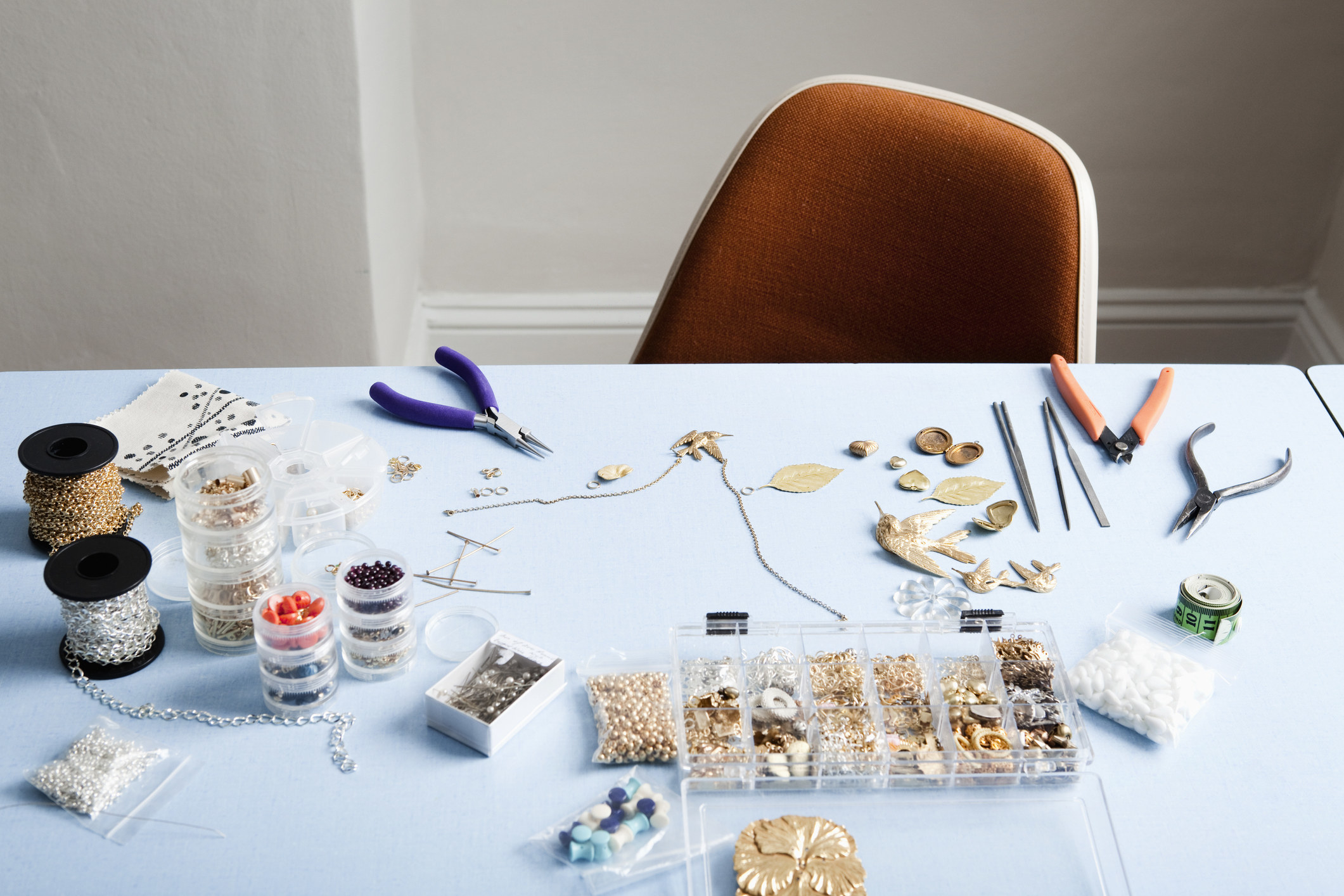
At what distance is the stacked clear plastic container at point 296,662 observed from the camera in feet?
2.47

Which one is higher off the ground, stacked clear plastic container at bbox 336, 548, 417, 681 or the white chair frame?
the white chair frame

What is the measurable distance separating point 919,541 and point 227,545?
1.85 ft

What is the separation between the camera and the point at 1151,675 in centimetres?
81

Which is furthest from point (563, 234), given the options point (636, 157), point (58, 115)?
point (58, 115)

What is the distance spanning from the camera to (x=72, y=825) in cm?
69

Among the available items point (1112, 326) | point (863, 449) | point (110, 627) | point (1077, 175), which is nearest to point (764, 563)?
point (863, 449)

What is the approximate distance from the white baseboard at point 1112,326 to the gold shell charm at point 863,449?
1423 mm

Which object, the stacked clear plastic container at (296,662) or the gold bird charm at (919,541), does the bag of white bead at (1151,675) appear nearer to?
the gold bird charm at (919,541)

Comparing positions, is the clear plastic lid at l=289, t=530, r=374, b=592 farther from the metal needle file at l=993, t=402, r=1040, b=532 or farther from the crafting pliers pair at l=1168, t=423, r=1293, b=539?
the crafting pliers pair at l=1168, t=423, r=1293, b=539

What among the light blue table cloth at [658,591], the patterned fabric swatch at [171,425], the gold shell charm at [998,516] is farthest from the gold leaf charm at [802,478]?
the patterned fabric swatch at [171,425]

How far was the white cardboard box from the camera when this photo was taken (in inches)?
29.5

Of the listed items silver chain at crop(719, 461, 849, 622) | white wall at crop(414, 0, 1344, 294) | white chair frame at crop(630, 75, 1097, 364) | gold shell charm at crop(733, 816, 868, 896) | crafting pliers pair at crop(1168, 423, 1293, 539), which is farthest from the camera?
white wall at crop(414, 0, 1344, 294)

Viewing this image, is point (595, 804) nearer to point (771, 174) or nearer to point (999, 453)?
point (999, 453)

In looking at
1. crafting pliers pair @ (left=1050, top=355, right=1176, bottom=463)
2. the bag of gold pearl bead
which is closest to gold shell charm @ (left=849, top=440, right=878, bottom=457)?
crafting pliers pair @ (left=1050, top=355, right=1176, bottom=463)
